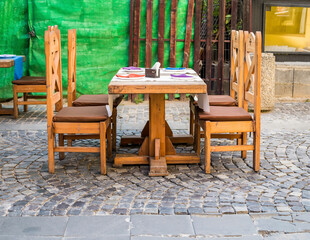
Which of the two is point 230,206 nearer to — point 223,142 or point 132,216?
point 132,216

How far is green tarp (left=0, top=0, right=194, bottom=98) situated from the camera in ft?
30.5

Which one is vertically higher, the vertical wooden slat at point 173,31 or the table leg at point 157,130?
the vertical wooden slat at point 173,31

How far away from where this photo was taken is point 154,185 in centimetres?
502

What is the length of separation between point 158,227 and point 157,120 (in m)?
1.84

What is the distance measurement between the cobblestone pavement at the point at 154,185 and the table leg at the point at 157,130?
150 millimetres

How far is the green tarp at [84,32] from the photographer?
9289mm

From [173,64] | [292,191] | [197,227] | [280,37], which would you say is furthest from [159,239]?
[280,37]

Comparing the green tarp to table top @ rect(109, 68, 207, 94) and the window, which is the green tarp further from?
table top @ rect(109, 68, 207, 94)

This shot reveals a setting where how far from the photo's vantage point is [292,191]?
15.8 feet

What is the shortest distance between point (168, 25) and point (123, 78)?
13.7 ft

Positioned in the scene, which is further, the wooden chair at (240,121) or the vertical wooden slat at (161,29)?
the vertical wooden slat at (161,29)

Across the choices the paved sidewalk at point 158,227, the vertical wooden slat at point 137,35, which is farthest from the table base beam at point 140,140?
the vertical wooden slat at point 137,35

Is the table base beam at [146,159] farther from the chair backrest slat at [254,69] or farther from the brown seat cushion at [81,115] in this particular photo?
the chair backrest slat at [254,69]

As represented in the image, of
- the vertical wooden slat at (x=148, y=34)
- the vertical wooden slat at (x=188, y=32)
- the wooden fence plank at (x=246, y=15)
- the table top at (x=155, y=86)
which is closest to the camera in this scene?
the table top at (x=155, y=86)
